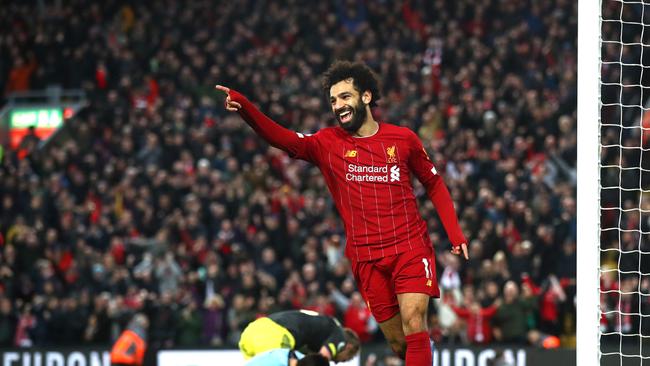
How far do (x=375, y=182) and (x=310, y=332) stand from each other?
1917mm

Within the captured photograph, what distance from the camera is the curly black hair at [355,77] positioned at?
314 inches

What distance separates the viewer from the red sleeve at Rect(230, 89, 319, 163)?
25.5 feet

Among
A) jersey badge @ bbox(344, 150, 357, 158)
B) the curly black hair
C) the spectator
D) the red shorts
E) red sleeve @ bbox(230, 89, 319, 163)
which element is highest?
the curly black hair

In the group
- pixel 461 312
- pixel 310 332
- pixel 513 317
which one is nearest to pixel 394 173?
pixel 310 332

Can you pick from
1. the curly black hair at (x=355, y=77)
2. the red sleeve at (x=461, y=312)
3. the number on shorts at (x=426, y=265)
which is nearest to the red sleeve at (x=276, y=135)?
the curly black hair at (x=355, y=77)

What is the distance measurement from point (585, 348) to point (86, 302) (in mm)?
11134

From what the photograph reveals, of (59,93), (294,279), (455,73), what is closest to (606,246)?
(294,279)

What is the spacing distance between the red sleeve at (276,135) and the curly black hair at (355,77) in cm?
36

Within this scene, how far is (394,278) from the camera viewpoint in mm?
7871

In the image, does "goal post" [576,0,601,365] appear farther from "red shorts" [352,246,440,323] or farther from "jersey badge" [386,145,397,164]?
"jersey badge" [386,145,397,164]

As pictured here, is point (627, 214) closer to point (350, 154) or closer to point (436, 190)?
point (436, 190)

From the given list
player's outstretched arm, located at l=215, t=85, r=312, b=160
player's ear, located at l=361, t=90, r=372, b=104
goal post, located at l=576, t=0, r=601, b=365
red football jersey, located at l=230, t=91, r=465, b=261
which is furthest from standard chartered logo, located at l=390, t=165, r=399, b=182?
goal post, located at l=576, t=0, r=601, b=365

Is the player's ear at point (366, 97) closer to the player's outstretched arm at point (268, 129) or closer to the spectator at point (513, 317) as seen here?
the player's outstretched arm at point (268, 129)

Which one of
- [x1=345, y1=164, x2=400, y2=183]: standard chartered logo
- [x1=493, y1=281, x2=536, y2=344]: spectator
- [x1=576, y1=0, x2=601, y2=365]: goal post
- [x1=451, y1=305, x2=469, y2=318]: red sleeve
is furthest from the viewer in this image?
[x1=451, y1=305, x2=469, y2=318]: red sleeve
